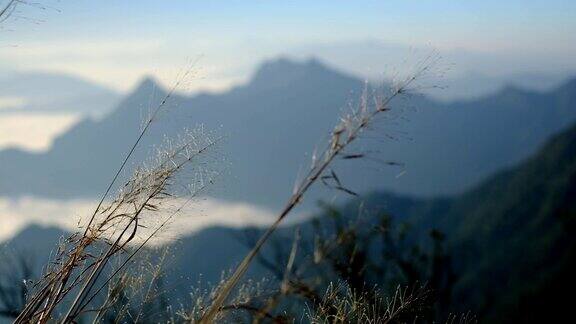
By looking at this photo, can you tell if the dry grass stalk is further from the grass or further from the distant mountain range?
the distant mountain range

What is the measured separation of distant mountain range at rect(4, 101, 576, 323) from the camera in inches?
3076

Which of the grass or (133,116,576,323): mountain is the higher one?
the grass

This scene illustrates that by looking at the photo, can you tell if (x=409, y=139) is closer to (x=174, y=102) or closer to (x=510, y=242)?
(x=174, y=102)

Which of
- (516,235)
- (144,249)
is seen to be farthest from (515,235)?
(144,249)

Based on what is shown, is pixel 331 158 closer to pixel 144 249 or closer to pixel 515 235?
pixel 144 249

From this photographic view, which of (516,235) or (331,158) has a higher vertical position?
(331,158)

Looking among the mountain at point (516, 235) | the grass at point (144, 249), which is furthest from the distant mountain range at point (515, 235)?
the grass at point (144, 249)

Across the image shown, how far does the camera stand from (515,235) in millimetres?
117875

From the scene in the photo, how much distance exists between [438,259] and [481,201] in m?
122

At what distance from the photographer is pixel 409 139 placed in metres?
1.96

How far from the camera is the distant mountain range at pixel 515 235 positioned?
7812cm

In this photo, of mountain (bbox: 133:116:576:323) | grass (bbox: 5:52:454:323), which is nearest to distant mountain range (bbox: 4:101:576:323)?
mountain (bbox: 133:116:576:323)

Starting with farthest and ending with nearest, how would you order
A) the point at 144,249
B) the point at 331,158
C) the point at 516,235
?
the point at 516,235 → the point at 144,249 → the point at 331,158

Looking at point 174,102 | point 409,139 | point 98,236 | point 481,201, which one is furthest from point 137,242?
point 481,201
